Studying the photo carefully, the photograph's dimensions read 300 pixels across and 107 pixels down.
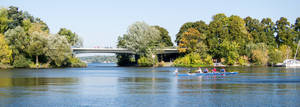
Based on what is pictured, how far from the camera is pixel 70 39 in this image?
130m

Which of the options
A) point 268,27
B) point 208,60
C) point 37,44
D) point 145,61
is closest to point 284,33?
point 268,27

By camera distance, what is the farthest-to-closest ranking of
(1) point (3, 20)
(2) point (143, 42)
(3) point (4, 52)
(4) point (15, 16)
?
1. (2) point (143, 42)
2. (4) point (15, 16)
3. (1) point (3, 20)
4. (3) point (4, 52)

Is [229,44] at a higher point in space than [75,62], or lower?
higher

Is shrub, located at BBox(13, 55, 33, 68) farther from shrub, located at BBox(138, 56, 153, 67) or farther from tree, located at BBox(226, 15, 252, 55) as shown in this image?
tree, located at BBox(226, 15, 252, 55)

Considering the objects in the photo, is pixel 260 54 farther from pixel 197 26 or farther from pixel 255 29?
pixel 197 26

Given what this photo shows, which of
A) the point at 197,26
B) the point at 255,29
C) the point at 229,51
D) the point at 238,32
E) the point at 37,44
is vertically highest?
the point at 197,26

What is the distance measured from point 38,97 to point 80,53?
3485 inches

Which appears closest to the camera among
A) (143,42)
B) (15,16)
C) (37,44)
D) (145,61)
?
(37,44)

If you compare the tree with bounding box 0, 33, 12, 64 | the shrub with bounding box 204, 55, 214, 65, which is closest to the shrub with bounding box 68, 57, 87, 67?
the tree with bounding box 0, 33, 12, 64

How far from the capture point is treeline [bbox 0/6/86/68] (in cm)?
9725

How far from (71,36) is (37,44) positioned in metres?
33.4

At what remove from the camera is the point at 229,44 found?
11631 cm

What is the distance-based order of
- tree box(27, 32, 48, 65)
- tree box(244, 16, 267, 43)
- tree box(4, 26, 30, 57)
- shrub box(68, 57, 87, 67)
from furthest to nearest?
tree box(244, 16, 267, 43) → shrub box(68, 57, 87, 67) → tree box(4, 26, 30, 57) → tree box(27, 32, 48, 65)

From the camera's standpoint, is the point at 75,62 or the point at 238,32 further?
the point at 238,32
